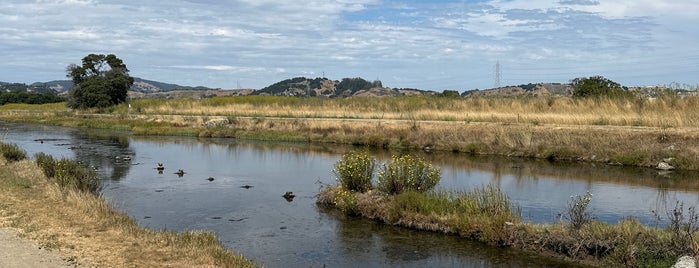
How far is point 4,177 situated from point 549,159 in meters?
23.2

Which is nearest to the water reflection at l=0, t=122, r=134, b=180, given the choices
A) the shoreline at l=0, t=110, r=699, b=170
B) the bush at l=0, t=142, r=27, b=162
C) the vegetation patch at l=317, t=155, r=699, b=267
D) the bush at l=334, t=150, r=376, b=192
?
the bush at l=0, t=142, r=27, b=162

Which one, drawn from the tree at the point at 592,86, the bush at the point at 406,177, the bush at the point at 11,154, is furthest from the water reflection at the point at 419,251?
the tree at the point at 592,86

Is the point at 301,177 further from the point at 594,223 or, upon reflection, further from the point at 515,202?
the point at 594,223

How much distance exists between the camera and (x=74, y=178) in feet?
53.6

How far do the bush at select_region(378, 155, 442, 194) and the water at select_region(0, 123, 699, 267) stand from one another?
1.34 meters

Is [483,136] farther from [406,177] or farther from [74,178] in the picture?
[74,178]

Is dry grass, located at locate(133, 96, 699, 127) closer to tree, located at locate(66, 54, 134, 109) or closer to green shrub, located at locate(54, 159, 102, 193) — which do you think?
tree, located at locate(66, 54, 134, 109)

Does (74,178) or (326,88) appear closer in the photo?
(74,178)

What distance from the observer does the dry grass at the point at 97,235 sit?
30.7 ft

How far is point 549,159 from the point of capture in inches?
1152

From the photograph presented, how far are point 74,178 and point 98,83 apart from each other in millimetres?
62241

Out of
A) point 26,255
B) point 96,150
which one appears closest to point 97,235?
point 26,255

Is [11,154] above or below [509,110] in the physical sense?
below

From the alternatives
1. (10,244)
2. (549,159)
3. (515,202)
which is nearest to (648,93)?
(549,159)
